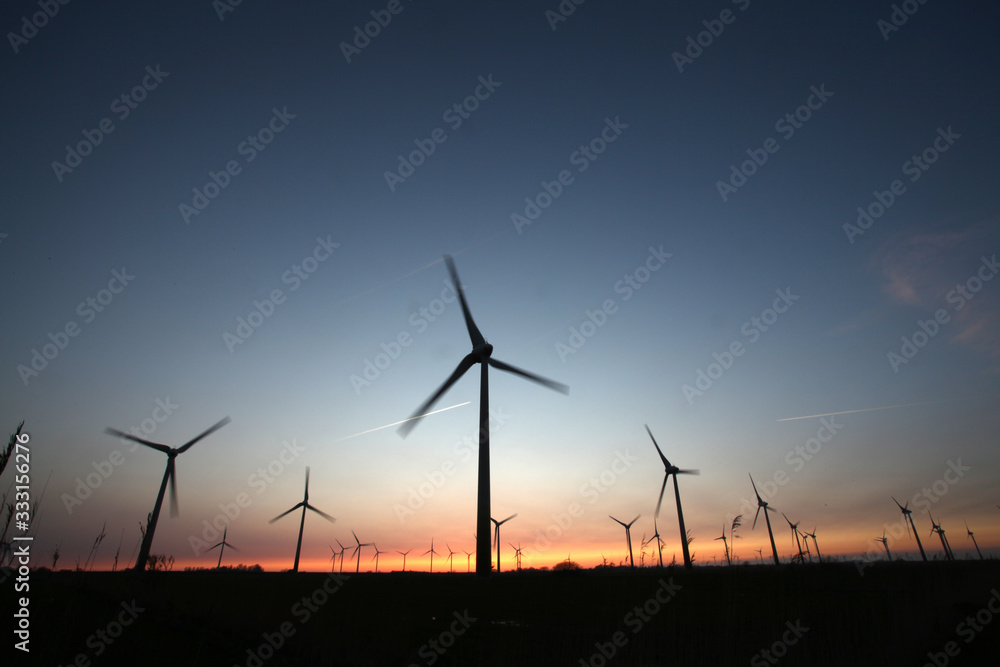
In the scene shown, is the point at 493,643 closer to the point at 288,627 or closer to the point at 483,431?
the point at 288,627

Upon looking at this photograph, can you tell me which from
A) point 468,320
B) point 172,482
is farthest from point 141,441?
point 468,320

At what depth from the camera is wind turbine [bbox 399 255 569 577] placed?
33.7 metres

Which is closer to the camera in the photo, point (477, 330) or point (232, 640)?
point (232, 640)

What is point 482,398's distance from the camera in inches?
1572

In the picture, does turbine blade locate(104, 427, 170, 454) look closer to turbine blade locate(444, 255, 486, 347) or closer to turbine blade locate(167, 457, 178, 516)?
turbine blade locate(167, 457, 178, 516)

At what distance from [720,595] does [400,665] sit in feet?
71.1

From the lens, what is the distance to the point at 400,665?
12312 millimetres

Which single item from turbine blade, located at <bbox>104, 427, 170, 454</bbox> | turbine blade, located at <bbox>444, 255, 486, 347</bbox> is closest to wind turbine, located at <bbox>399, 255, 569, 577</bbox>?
turbine blade, located at <bbox>444, 255, 486, 347</bbox>

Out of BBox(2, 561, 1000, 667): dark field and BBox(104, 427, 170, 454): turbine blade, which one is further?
BBox(104, 427, 170, 454): turbine blade

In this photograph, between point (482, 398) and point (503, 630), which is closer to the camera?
point (503, 630)

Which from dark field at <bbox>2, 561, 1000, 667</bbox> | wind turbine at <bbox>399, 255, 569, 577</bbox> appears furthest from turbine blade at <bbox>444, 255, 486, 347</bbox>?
dark field at <bbox>2, 561, 1000, 667</bbox>

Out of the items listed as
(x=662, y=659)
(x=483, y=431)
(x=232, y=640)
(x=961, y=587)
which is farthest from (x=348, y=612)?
(x=961, y=587)

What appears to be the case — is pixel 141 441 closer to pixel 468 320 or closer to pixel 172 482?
pixel 172 482

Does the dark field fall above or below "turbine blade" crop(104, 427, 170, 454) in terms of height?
below
